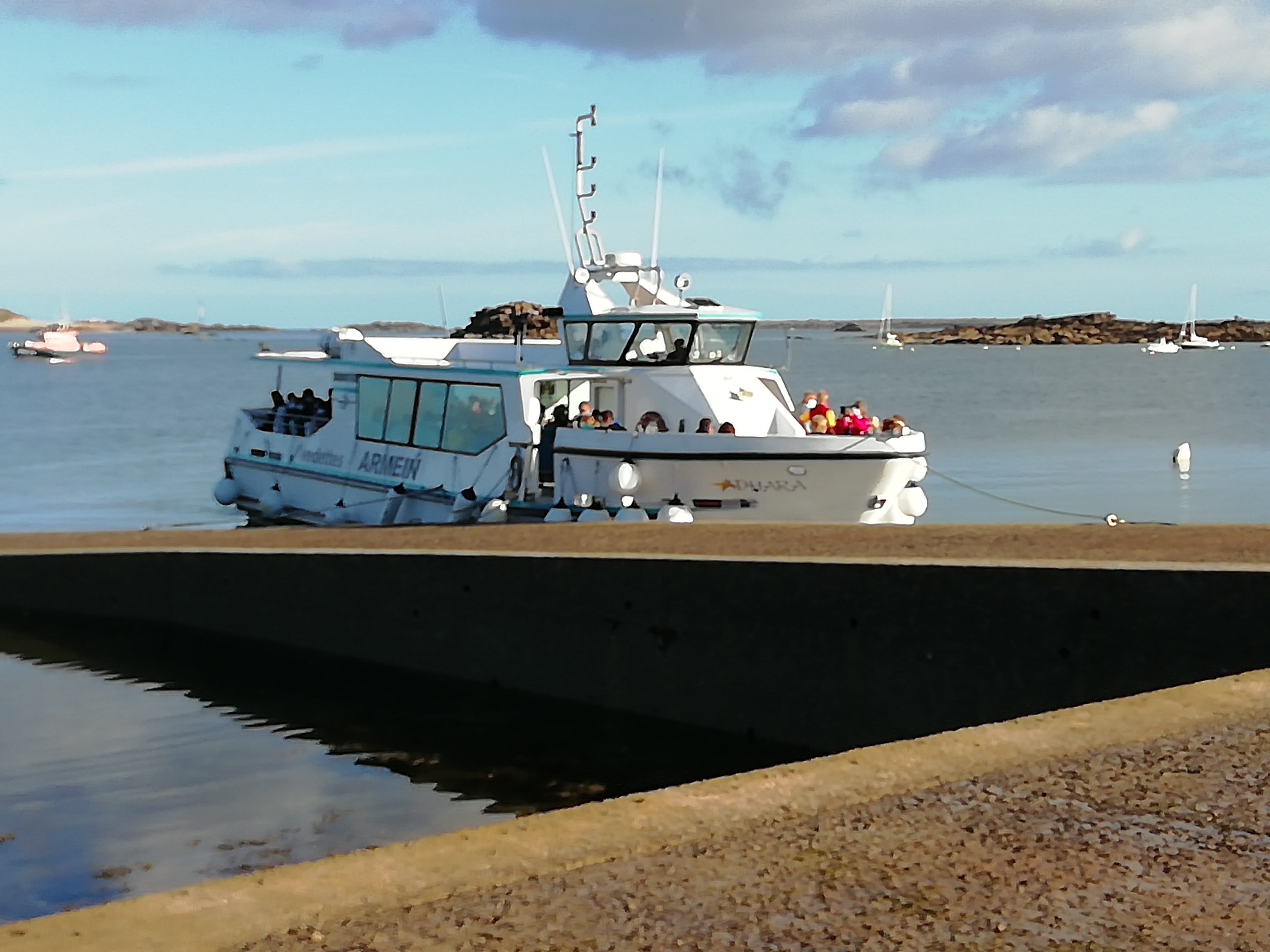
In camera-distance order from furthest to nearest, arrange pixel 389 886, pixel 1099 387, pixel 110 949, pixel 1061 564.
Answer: pixel 1099 387, pixel 1061 564, pixel 389 886, pixel 110 949

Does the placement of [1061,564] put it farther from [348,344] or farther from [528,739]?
[348,344]

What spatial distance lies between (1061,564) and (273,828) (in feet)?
18.8

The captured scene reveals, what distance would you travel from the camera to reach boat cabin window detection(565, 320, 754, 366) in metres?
22.3

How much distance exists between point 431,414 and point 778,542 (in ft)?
36.5

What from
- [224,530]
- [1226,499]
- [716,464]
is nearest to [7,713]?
[224,530]

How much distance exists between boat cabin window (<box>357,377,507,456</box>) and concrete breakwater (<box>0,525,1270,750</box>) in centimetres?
618

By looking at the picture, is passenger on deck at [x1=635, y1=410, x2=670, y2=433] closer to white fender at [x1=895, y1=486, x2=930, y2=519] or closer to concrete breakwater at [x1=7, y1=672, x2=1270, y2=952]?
white fender at [x1=895, y1=486, x2=930, y2=519]

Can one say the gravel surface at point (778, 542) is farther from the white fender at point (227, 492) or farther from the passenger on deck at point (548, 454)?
the white fender at point (227, 492)

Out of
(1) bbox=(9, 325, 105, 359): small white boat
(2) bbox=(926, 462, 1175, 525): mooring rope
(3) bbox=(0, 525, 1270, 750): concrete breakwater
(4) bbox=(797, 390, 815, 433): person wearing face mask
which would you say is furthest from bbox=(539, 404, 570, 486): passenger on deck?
(1) bbox=(9, 325, 105, 359): small white boat

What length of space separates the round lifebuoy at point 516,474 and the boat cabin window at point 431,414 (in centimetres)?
65

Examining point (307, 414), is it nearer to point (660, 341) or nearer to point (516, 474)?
point (516, 474)

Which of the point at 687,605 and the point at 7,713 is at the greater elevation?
the point at 687,605

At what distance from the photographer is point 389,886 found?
16.8 ft

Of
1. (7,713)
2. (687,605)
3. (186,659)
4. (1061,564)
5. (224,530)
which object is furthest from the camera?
(224,530)
